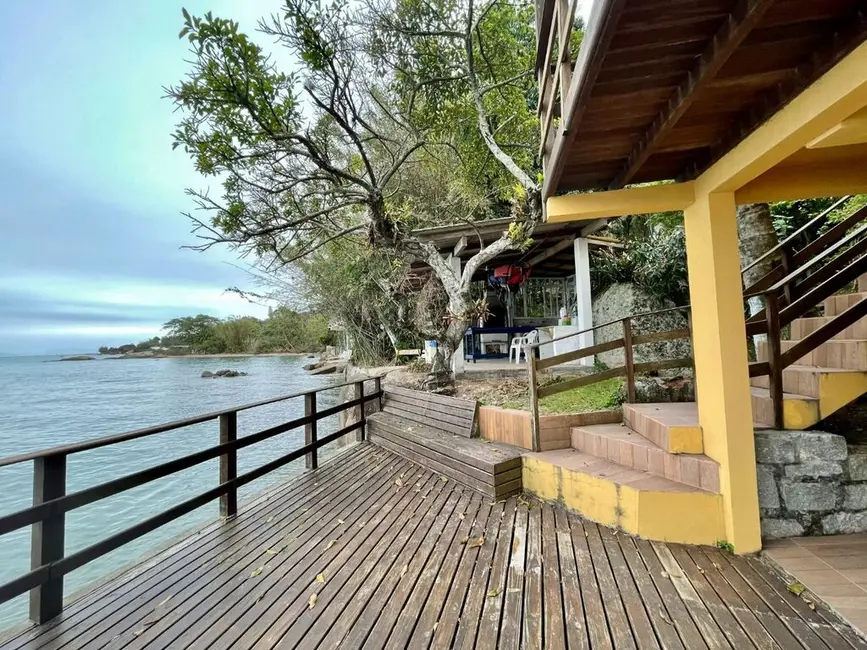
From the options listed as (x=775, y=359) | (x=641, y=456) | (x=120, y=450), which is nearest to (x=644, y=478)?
(x=641, y=456)

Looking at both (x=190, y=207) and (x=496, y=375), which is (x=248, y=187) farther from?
(x=496, y=375)

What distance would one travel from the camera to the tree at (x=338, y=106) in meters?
3.72

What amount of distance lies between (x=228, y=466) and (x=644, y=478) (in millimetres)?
3086

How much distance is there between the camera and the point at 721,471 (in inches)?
87.0

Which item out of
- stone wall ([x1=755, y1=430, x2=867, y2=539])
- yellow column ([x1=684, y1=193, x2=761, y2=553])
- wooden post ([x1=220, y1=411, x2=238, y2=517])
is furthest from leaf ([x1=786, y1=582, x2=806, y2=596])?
wooden post ([x1=220, y1=411, x2=238, y2=517])

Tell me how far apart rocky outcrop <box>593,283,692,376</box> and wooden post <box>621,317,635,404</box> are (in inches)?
77.5

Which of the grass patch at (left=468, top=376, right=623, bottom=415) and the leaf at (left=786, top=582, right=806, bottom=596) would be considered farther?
the grass patch at (left=468, top=376, right=623, bottom=415)

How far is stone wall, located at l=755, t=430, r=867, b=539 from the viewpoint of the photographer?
223cm

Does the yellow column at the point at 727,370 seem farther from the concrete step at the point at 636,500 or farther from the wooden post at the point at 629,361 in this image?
the wooden post at the point at 629,361

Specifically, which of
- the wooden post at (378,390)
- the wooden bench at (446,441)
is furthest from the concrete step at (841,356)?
the wooden post at (378,390)

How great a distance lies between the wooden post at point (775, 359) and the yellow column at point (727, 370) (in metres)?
0.29

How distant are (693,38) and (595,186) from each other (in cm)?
151

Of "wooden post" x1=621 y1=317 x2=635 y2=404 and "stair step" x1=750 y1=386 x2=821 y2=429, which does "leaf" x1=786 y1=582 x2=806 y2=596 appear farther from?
"wooden post" x1=621 y1=317 x2=635 y2=404

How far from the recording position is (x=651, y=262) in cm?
598
